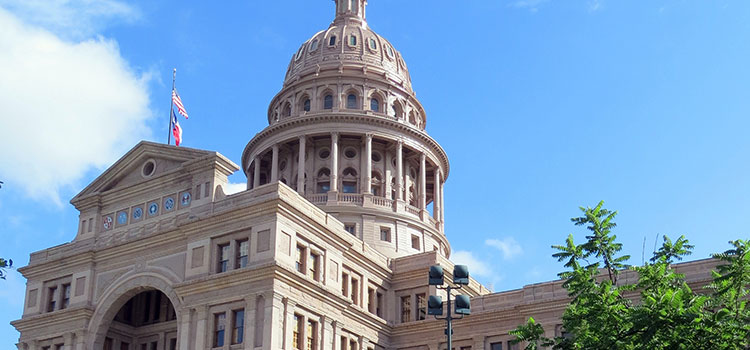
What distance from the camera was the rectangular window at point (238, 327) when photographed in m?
51.0

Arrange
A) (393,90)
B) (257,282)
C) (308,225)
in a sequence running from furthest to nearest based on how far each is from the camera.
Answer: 1. (393,90)
2. (308,225)
3. (257,282)

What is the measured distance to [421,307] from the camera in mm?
64500

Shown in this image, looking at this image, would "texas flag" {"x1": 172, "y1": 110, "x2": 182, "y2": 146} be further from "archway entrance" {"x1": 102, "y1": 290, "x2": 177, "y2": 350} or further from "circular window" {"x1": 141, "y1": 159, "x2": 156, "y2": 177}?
"archway entrance" {"x1": 102, "y1": 290, "x2": 177, "y2": 350}

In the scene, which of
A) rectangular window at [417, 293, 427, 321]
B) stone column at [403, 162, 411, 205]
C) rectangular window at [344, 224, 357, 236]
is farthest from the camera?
stone column at [403, 162, 411, 205]

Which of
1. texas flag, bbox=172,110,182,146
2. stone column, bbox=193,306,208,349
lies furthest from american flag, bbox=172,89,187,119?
stone column, bbox=193,306,208,349

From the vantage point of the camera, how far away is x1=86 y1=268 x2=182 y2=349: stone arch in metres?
56.5

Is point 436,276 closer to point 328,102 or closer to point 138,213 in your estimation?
point 138,213

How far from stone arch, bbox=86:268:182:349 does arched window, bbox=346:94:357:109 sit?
112 ft

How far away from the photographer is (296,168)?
8338 cm

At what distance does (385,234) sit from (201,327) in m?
27.8

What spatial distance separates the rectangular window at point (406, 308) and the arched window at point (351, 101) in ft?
85.3

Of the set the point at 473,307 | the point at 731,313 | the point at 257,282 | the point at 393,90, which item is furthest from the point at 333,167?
the point at 731,313

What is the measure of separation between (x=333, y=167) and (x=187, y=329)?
2890 cm

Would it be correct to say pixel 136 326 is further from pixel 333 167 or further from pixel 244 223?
pixel 333 167
